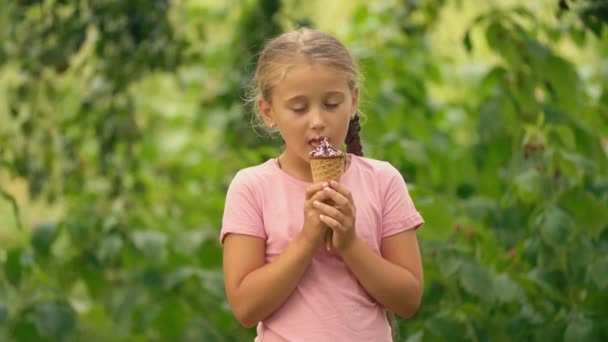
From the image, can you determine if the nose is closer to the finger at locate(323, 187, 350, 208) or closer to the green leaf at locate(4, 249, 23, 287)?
the finger at locate(323, 187, 350, 208)

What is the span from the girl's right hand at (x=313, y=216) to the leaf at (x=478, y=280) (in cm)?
125

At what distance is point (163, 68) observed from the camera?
4641 mm

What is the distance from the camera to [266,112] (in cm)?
238

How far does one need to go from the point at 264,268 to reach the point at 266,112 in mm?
324

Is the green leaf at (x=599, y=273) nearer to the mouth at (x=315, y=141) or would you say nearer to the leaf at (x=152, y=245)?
the mouth at (x=315, y=141)

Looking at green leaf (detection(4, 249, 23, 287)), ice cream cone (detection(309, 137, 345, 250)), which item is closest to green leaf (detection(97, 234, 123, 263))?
green leaf (detection(4, 249, 23, 287))

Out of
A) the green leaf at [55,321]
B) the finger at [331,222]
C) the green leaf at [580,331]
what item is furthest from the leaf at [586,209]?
the green leaf at [55,321]

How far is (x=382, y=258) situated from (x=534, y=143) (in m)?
1.43

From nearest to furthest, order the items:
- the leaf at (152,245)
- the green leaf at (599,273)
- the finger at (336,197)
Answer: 1. the finger at (336,197)
2. the green leaf at (599,273)
3. the leaf at (152,245)

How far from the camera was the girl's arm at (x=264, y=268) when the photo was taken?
2.17 m

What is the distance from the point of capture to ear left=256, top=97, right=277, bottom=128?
7.76 feet

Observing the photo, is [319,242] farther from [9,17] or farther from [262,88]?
[9,17]

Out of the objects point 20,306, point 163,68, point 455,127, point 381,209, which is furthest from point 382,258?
point 455,127

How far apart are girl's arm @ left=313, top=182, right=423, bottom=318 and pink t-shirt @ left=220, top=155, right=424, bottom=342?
29 mm
